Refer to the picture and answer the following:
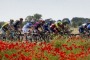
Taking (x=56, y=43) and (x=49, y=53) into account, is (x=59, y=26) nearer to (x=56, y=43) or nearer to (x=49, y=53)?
(x=56, y=43)

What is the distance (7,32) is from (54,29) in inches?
164

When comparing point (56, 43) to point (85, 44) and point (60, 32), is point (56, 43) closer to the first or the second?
point (85, 44)

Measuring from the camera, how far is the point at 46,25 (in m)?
29.4

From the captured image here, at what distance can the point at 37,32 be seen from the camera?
87.6 feet

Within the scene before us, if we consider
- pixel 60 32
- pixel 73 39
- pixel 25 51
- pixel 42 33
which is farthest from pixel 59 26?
pixel 25 51

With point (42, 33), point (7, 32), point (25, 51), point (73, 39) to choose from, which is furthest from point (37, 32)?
point (25, 51)

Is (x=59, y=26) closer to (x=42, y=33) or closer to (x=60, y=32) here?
(x=60, y=32)

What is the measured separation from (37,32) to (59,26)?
378 cm

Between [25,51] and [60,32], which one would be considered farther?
[60,32]

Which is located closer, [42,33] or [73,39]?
[73,39]

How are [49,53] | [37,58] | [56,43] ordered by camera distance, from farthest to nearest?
[56,43]
[49,53]
[37,58]

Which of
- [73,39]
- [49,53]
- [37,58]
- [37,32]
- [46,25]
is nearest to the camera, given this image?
[37,58]

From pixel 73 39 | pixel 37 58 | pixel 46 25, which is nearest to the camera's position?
pixel 37 58

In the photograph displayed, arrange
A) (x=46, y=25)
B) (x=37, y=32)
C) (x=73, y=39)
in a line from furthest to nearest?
(x=46, y=25), (x=37, y=32), (x=73, y=39)
